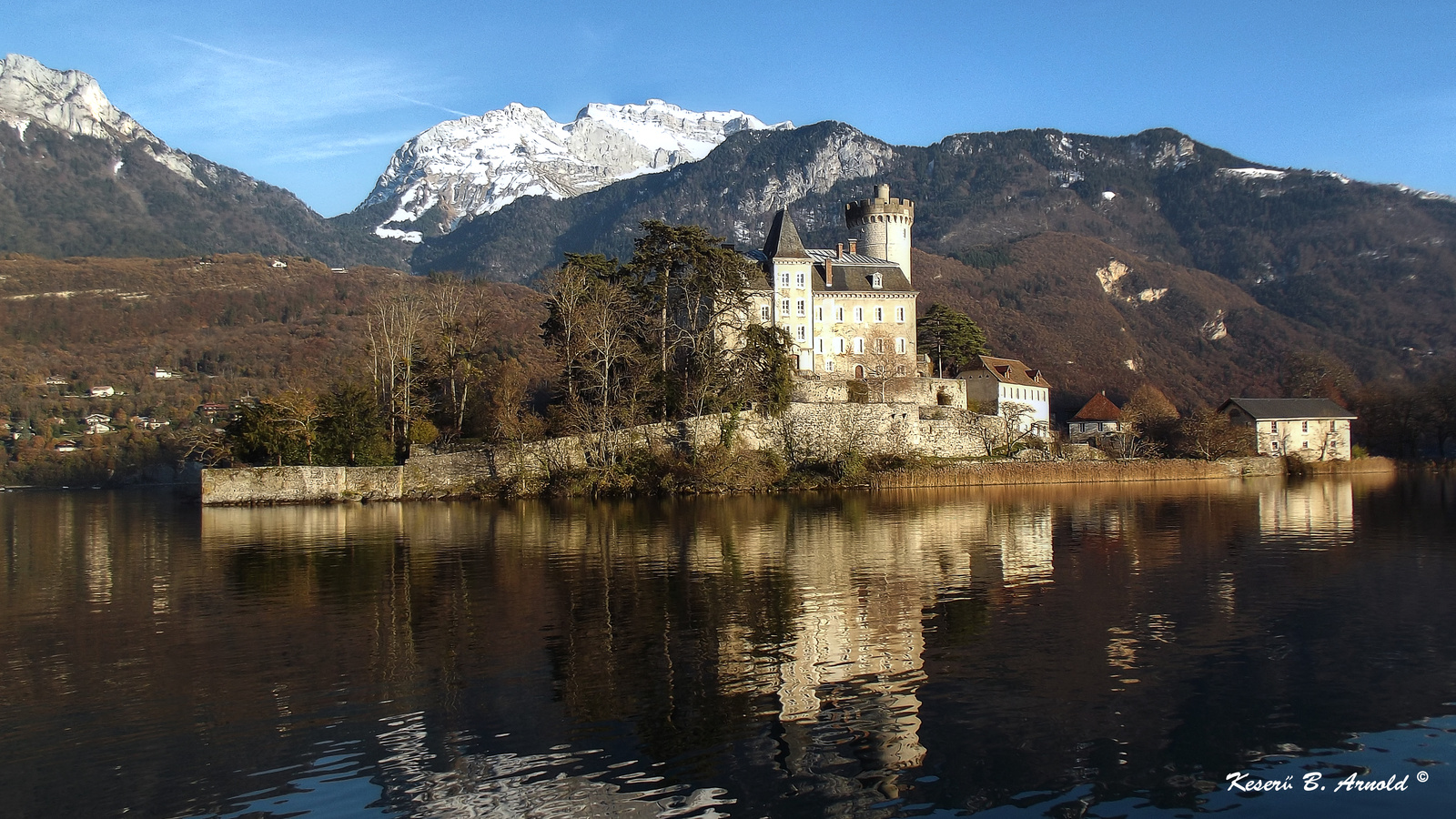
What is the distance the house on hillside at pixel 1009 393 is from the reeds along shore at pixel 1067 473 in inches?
238

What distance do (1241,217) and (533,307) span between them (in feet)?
370

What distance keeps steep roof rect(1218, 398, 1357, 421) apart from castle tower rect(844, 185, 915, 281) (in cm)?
2468

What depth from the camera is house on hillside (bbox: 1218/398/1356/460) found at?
65250 millimetres

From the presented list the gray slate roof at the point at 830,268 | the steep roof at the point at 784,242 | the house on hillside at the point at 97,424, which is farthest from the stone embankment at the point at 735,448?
the house on hillside at the point at 97,424

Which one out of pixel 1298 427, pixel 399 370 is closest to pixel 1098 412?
pixel 1298 427

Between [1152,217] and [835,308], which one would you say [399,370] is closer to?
[835,308]

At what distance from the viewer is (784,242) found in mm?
57719

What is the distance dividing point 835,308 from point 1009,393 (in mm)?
14043

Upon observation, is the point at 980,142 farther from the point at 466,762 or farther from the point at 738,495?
the point at 466,762

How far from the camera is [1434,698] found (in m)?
12.2

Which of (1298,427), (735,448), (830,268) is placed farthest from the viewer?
(1298,427)

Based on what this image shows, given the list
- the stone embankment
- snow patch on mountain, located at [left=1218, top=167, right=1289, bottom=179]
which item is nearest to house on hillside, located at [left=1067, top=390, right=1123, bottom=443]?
the stone embankment

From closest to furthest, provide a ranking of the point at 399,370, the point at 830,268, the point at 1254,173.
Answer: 1. the point at 399,370
2. the point at 830,268
3. the point at 1254,173

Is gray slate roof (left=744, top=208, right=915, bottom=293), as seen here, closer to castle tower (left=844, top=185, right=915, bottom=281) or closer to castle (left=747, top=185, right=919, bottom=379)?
castle (left=747, top=185, right=919, bottom=379)
